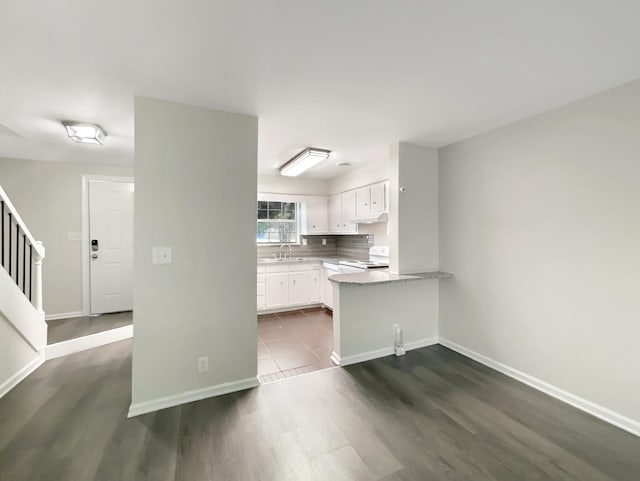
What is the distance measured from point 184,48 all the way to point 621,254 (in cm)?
325

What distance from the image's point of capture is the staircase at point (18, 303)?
2.47 m

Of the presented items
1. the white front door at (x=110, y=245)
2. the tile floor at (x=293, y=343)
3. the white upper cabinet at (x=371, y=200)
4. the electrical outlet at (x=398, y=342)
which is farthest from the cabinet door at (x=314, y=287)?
the white front door at (x=110, y=245)

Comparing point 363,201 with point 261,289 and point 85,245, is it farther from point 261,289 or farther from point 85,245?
point 85,245

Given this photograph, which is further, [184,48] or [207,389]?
[207,389]

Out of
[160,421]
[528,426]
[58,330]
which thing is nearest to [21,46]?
[160,421]

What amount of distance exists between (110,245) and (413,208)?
181 inches

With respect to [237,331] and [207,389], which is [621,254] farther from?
[207,389]

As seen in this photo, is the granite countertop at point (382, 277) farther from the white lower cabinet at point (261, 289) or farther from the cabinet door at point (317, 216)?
the cabinet door at point (317, 216)

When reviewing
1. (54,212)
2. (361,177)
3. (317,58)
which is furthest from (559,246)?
(54,212)

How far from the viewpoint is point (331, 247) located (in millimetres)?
5996

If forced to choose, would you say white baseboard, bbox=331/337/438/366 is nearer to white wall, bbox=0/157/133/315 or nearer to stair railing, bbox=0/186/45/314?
stair railing, bbox=0/186/45/314

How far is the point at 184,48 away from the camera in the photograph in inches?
62.2

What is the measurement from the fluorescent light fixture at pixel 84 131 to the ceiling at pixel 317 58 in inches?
4.1

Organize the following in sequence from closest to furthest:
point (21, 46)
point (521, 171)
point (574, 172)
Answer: point (21, 46) < point (574, 172) < point (521, 171)
